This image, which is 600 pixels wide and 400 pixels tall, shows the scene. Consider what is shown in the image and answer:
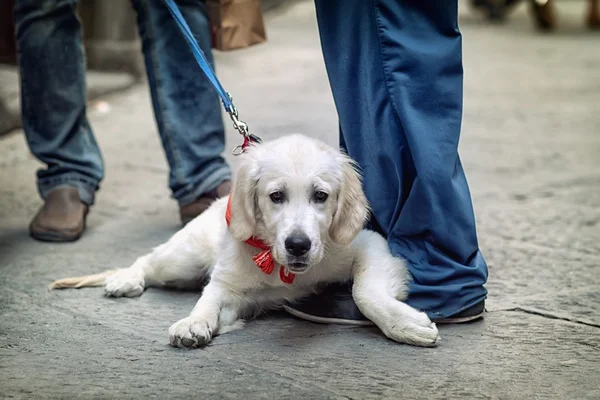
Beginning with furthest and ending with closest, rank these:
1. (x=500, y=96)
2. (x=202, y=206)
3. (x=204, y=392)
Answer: (x=500, y=96)
(x=202, y=206)
(x=204, y=392)

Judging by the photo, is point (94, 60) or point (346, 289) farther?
point (94, 60)

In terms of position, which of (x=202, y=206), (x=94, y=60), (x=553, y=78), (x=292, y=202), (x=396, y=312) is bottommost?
(x=553, y=78)

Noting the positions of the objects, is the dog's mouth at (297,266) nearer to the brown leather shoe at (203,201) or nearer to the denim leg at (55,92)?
the brown leather shoe at (203,201)

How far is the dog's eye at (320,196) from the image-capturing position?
8.90 feet

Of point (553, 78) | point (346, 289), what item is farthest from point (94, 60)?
point (346, 289)

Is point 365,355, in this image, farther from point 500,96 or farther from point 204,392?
point 500,96

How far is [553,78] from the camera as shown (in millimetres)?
7883

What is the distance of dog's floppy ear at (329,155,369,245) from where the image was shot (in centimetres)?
278

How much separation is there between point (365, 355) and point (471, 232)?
0.54 m

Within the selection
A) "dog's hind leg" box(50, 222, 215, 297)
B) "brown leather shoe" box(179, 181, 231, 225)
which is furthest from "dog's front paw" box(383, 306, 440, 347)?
"brown leather shoe" box(179, 181, 231, 225)

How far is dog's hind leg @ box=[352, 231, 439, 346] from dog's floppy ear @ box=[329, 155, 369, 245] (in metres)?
0.13

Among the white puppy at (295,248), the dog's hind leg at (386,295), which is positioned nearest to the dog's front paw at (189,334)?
the white puppy at (295,248)

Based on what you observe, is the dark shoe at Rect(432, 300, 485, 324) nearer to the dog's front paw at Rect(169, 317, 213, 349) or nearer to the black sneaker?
the black sneaker

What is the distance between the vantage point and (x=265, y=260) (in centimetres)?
282
